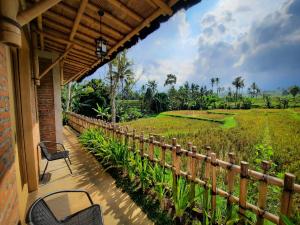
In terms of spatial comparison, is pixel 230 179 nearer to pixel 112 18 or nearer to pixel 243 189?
pixel 243 189

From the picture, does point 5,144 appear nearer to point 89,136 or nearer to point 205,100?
point 89,136

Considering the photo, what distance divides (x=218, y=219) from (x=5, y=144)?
2.29 meters

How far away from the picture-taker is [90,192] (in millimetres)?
3340

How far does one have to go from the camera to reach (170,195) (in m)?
2.91

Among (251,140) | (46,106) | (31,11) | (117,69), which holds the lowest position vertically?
(251,140)

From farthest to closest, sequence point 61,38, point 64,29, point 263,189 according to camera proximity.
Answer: point 61,38, point 64,29, point 263,189

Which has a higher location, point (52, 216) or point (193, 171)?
point (193, 171)

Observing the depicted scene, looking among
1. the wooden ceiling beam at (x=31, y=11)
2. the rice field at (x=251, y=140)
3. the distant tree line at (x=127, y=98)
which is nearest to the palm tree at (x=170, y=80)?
the distant tree line at (x=127, y=98)

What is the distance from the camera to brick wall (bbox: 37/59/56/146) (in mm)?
5406

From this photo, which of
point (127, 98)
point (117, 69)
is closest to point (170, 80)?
point (127, 98)

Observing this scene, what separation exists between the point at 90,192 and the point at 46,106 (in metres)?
3.21

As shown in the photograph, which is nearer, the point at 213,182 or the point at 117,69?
the point at 213,182

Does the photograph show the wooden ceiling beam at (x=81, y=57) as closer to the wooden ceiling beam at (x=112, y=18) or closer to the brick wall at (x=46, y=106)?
the brick wall at (x=46, y=106)

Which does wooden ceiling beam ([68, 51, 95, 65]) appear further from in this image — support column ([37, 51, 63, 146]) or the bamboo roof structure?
the bamboo roof structure
